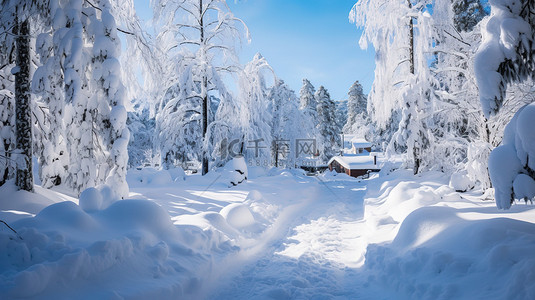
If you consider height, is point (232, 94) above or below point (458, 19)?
below

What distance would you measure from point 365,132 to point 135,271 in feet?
168

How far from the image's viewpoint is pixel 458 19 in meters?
16.3

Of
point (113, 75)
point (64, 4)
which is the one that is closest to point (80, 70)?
point (113, 75)

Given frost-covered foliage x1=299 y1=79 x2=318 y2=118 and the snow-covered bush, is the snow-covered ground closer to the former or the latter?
the snow-covered bush

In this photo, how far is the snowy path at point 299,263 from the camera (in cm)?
404

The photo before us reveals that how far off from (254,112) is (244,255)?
11.7 metres

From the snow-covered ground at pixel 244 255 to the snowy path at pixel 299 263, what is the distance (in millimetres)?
23

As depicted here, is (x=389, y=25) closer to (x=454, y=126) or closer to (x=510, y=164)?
(x=454, y=126)

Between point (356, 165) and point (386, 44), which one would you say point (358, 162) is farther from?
point (386, 44)

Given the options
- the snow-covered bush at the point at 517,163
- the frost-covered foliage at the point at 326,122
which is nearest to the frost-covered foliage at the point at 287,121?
the frost-covered foliage at the point at 326,122

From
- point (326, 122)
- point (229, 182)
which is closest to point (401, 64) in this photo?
point (229, 182)

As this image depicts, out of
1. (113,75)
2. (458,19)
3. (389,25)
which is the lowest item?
(113,75)

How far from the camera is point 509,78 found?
338 centimetres

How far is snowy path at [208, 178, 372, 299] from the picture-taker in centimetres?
404
